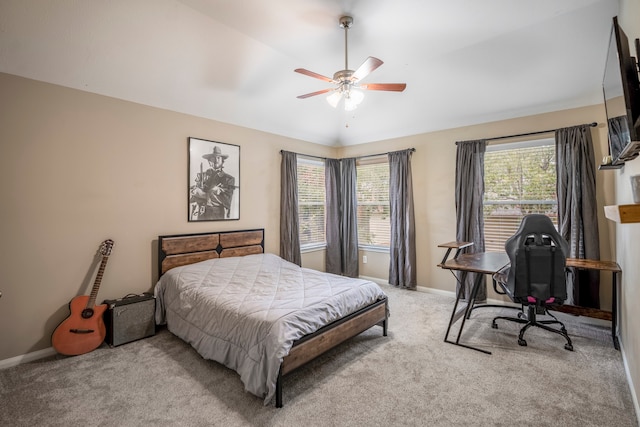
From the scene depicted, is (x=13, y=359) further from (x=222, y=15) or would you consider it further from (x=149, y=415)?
(x=222, y=15)

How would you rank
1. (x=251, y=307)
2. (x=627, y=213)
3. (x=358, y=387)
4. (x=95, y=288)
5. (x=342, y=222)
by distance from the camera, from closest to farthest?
1. (x=627, y=213)
2. (x=358, y=387)
3. (x=251, y=307)
4. (x=95, y=288)
5. (x=342, y=222)

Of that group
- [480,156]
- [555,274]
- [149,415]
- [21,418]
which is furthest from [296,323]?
[480,156]

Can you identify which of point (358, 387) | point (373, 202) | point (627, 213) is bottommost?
point (358, 387)

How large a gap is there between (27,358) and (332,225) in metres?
4.14

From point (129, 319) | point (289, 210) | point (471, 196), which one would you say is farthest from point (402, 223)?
point (129, 319)

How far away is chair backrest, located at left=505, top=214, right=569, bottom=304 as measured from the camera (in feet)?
8.60

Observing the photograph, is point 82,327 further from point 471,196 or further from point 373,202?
point 471,196

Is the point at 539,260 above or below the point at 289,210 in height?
below

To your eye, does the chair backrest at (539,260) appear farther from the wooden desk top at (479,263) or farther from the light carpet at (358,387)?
the light carpet at (358,387)

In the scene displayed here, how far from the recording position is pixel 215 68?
324 cm

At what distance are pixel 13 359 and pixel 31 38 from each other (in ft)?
8.88

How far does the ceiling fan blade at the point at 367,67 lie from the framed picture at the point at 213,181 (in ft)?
7.37

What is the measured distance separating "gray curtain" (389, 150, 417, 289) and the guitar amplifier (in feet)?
11.4

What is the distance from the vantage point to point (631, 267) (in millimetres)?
2203
